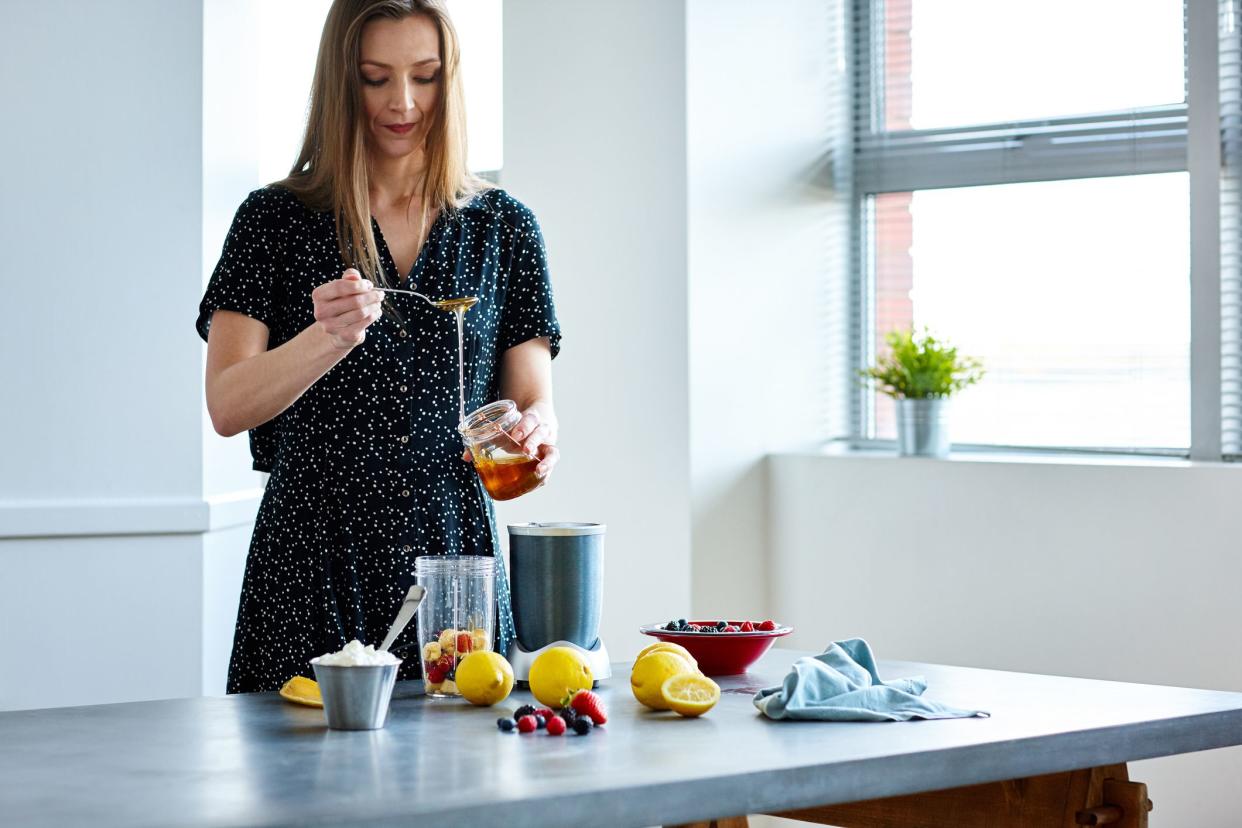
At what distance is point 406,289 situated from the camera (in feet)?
6.47

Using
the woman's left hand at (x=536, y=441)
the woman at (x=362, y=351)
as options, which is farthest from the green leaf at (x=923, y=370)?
the woman's left hand at (x=536, y=441)

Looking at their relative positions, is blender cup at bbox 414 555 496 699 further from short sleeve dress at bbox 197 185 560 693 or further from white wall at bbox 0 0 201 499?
white wall at bbox 0 0 201 499

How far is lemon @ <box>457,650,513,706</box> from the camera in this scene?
1.60 metres

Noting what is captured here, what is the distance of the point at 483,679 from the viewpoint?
159cm

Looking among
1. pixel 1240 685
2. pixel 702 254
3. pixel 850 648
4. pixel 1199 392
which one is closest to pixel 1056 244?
pixel 1199 392

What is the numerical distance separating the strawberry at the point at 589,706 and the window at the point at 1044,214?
81.9 inches

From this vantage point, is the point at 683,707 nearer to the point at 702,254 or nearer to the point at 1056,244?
the point at 702,254

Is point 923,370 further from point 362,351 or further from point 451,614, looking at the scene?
point 451,614

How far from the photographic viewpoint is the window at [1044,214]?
320 cm

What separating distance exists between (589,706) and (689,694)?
0.12 m

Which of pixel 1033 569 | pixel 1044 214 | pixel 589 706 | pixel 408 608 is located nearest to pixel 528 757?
pixel 589 706

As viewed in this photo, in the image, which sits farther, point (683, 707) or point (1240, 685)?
point (1240, 685)

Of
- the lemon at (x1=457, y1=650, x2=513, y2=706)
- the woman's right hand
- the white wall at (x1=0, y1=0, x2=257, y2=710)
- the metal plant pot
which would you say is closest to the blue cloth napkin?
the lemon at (x1=457, y1=650, x2=513, y2=706)

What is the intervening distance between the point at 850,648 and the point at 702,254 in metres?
1.70
